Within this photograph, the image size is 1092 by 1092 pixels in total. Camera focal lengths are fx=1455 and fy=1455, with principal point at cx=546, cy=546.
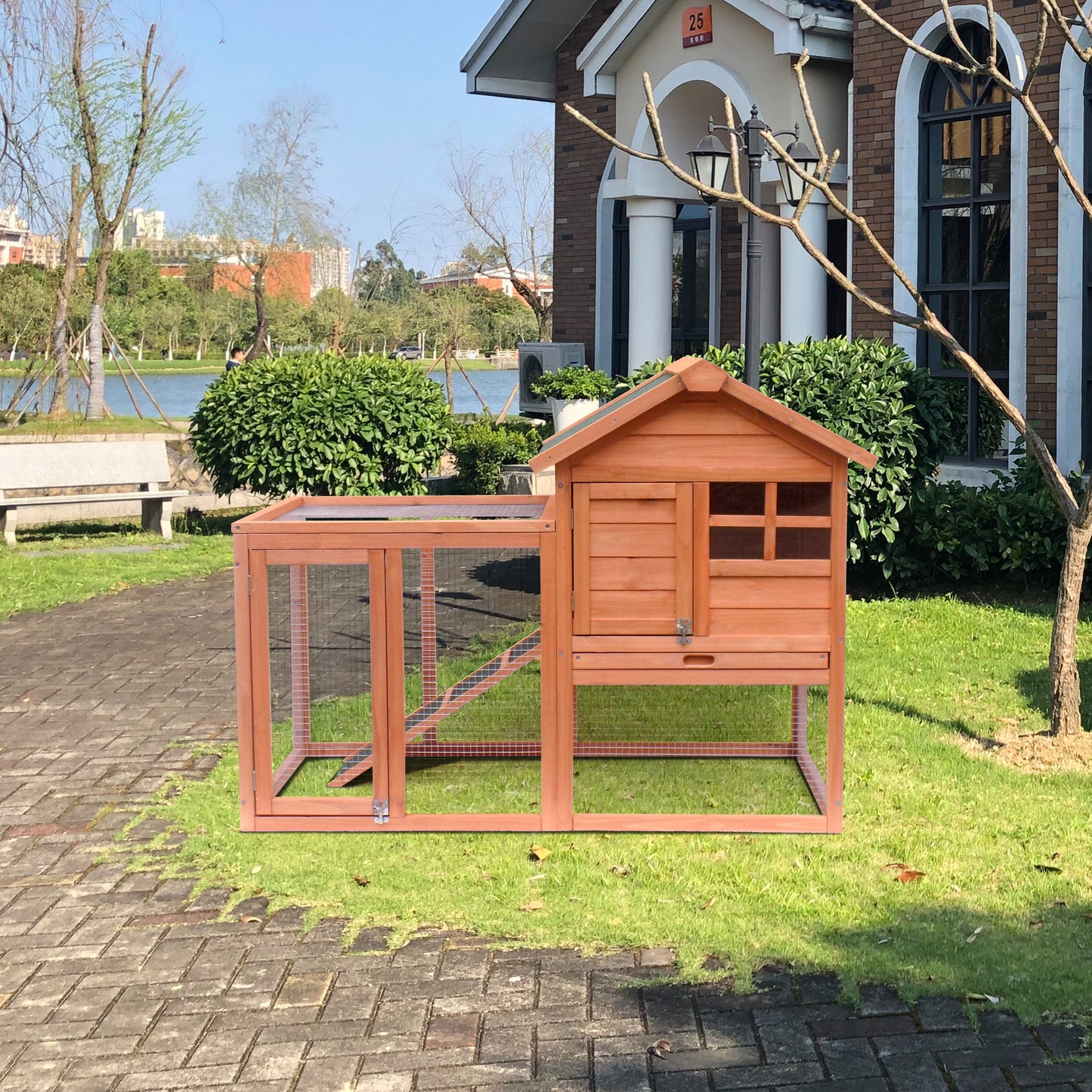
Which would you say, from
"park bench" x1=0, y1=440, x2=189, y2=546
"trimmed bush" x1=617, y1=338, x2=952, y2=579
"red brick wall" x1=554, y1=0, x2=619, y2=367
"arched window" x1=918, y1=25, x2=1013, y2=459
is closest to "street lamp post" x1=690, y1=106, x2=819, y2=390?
"trimmed bush" x1=617, y1=338, x2=952, y2=579

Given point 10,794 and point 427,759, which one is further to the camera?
point 427,759

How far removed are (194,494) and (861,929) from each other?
44.7 ft

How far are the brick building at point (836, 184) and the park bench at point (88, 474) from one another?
5864mm

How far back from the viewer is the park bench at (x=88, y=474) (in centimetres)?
1452

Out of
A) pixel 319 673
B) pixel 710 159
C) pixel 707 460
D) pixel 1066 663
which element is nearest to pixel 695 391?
pixel 707 460

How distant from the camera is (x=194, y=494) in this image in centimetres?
1736

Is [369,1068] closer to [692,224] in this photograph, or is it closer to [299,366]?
[299,366]

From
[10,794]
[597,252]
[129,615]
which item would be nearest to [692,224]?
[597,252]

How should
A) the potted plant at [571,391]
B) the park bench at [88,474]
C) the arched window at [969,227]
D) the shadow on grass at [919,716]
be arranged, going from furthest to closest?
the potted plant at [571,391], the park bench at [88,474], the arched window at [969,227], the shadow on grass at [919,716]

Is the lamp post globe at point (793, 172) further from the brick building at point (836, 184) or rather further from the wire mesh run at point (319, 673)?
the wire mesh run at point (319, 673)

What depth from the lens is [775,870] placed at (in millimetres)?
5488

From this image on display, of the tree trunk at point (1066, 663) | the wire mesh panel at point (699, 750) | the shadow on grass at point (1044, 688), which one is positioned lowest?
the wire mesh panel at point (699, 750)

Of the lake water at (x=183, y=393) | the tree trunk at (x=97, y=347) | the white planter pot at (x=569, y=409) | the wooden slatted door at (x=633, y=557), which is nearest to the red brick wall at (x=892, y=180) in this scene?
the white planter pot at (x=569, y=409)

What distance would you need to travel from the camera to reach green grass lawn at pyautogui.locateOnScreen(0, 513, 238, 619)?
11820mm
